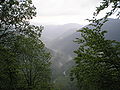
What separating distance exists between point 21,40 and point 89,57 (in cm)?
564

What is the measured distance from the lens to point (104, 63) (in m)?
8.93

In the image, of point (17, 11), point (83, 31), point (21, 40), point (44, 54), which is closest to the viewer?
point (83, 31)

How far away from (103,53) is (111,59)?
802mm

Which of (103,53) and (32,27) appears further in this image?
(32,27)

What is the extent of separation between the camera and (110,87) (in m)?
8.31

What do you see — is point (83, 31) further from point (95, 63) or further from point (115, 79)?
point (115, 79)

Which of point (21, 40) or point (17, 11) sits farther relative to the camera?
point (21, 40)

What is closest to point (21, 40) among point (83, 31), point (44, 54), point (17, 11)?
point (17, 11)

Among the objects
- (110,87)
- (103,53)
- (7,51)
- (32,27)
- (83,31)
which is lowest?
(110,87)

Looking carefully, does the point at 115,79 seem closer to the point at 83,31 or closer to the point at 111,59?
the point at 111,59

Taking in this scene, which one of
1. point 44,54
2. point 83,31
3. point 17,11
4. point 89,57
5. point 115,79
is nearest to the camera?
point 115,79

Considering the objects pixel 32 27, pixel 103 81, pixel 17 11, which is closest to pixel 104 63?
pixel 103 81

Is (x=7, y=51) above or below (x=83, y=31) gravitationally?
below

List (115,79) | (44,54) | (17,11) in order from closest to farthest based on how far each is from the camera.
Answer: (115,79) → (17,11) → (44,54)
